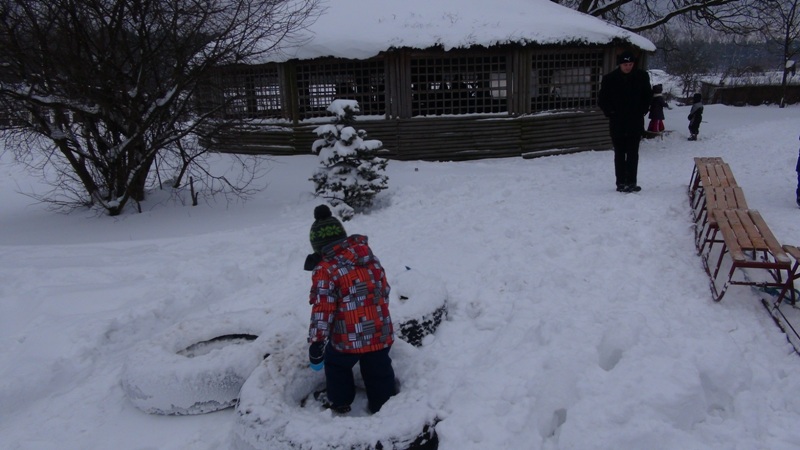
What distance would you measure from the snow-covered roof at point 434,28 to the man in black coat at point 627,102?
530 cm

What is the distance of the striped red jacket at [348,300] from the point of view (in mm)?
3123

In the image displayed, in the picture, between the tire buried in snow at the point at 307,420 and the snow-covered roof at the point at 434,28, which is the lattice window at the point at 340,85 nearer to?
the snow-covered roof at the point at 434,28

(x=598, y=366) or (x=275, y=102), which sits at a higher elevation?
(x=275, y=102)

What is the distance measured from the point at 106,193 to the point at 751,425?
8.58m

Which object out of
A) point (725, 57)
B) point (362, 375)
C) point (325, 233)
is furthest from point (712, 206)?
point (725, 57)

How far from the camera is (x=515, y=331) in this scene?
404 cm

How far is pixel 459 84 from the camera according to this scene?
12969 mm

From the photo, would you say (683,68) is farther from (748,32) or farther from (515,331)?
(515,331)

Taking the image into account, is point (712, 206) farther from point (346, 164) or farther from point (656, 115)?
point (656, 115)

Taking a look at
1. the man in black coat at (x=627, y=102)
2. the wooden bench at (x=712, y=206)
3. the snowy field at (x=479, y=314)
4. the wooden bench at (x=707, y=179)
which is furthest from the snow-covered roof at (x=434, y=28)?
the wooden bench at (x=712, y=206)

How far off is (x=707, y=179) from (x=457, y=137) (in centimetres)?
716

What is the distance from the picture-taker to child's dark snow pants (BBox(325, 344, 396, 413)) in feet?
10.7

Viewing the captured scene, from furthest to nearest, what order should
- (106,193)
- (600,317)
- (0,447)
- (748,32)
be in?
1. (748,32)
2. (106,193)
3. (600,317)
4. (0,447)

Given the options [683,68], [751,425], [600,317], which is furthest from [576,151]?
[683,68]
